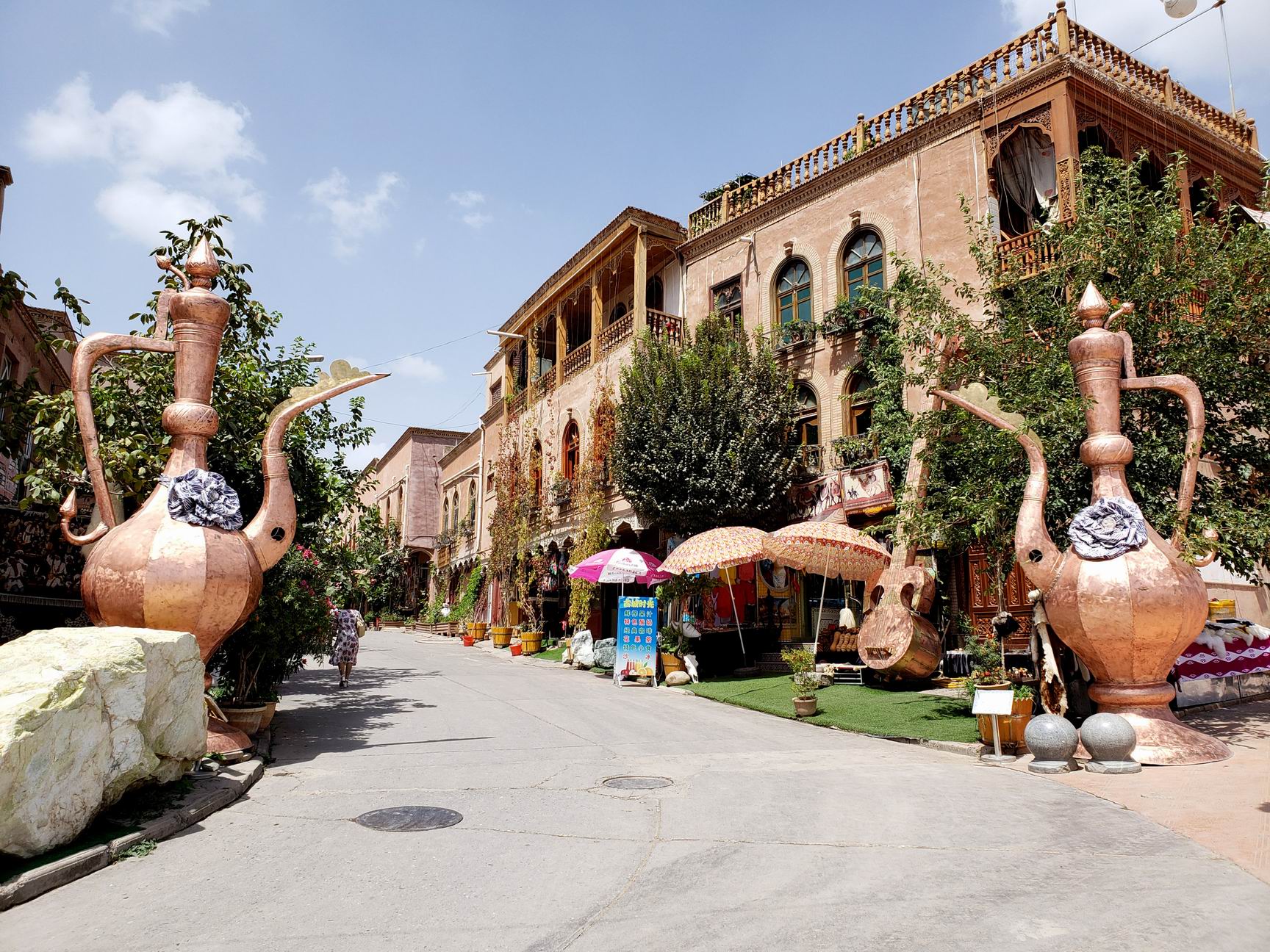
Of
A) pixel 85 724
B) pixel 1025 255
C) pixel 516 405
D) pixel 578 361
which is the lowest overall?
pixel 85 724

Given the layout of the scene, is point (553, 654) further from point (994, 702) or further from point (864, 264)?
point (994, 702)

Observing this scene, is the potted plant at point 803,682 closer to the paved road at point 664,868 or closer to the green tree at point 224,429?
the paved road at point 664,868

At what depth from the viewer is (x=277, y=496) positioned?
350 inches

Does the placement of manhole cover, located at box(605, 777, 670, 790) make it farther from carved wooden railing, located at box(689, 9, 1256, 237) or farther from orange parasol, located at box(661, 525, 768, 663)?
carved wooden railing, located at box(689, 9, 1256, 237)

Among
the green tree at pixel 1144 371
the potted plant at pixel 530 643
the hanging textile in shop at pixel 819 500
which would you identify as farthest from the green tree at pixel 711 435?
the potted plant at pixel 530 643

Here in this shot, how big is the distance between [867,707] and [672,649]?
5160 millimetres

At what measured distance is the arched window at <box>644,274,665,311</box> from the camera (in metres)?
24.5

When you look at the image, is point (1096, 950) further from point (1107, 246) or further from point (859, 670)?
point (859, 670)

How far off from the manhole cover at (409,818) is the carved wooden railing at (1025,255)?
10.8 meters

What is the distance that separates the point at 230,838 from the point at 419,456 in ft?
144

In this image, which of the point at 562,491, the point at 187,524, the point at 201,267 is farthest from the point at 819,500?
the point at 187,524

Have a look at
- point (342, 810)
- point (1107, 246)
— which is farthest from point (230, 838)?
point (1107, 246)

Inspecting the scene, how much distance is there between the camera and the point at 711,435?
701 inches

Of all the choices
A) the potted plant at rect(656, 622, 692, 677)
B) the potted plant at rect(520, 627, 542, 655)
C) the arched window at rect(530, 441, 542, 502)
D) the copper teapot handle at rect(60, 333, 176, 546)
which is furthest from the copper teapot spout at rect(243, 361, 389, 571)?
the arched window at rect(530, 441, 542, 502)
